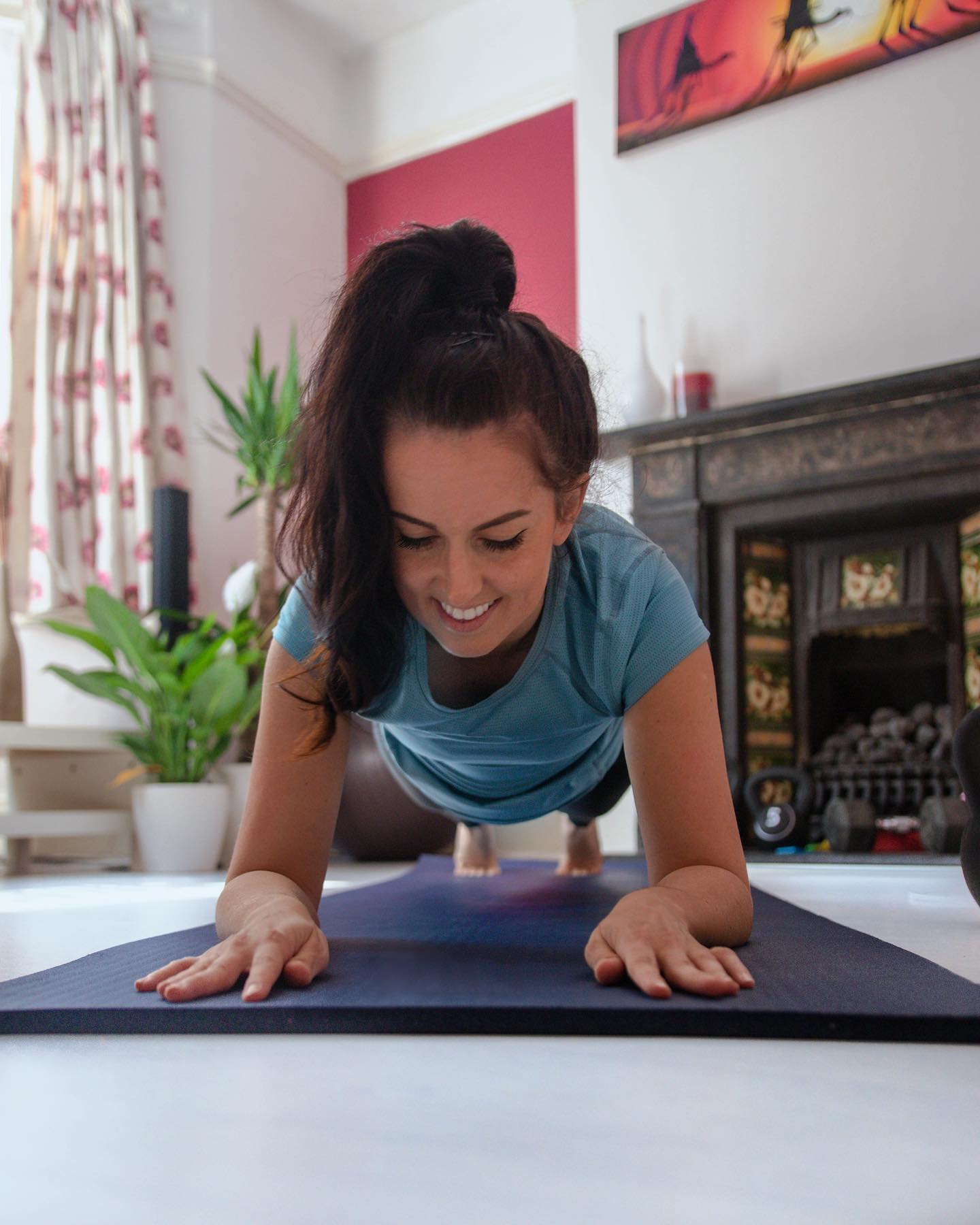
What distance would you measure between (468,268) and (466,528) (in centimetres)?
25

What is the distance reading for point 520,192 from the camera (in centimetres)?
432

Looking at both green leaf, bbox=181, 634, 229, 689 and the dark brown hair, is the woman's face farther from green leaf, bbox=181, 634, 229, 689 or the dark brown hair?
green leaf, bbox=181, 634, 229, 689

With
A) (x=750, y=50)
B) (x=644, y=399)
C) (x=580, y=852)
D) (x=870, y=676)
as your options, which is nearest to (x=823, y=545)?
(x=870, y=676)

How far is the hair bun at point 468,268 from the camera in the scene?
932 millimetres

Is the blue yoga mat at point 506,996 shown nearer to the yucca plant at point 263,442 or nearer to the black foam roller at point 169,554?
the black foam roller at point 169,554

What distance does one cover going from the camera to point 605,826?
3.39 m

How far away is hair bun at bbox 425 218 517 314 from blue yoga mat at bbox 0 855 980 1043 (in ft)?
1.85

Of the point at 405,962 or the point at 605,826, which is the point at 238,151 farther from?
the point at 405,962

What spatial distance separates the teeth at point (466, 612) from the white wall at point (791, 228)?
249 cm

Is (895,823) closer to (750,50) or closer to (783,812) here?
(783,812)

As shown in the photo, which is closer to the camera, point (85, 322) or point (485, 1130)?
point (485, 1130)

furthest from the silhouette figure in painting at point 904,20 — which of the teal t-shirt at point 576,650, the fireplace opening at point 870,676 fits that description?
the teal t-shirt at point 576,650

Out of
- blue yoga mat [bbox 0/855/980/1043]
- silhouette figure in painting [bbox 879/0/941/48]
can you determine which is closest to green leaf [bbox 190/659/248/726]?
blue yoga mat [bbox 0/855/980/1043]

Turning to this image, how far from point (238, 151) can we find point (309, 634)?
3900 millimetres
